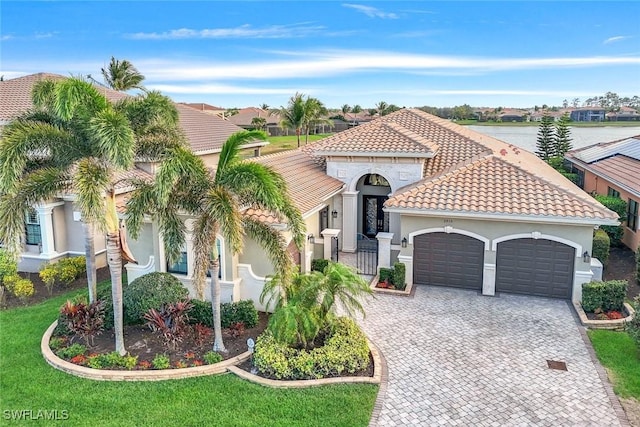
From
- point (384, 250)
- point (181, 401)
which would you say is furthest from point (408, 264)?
point (181, 401)

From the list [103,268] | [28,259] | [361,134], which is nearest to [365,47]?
[361,134]

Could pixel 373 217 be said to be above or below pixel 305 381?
above

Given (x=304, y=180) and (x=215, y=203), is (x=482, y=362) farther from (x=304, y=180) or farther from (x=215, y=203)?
(x=304, y=180)

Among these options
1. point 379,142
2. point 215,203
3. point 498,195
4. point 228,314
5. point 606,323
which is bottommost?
point 606,323

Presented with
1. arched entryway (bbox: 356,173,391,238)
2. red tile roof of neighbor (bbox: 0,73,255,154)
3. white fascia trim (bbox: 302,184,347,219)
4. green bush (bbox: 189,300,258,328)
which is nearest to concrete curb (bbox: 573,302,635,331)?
white fascia trim (bbox: 302,184,347,219)

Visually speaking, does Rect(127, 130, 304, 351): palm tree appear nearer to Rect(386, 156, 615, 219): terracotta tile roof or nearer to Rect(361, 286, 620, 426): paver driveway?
Rect(361, 286, 620, 426): paver driveway

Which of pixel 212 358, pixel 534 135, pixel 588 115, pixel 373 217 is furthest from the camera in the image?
pixel 588 115

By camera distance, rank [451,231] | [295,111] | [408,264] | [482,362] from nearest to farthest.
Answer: [482,362], [451,231], [408,264], [295,111]

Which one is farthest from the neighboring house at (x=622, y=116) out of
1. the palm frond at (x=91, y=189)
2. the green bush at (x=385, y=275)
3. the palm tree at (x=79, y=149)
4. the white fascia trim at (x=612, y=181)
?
the palm frond at (x=91, y=189)
